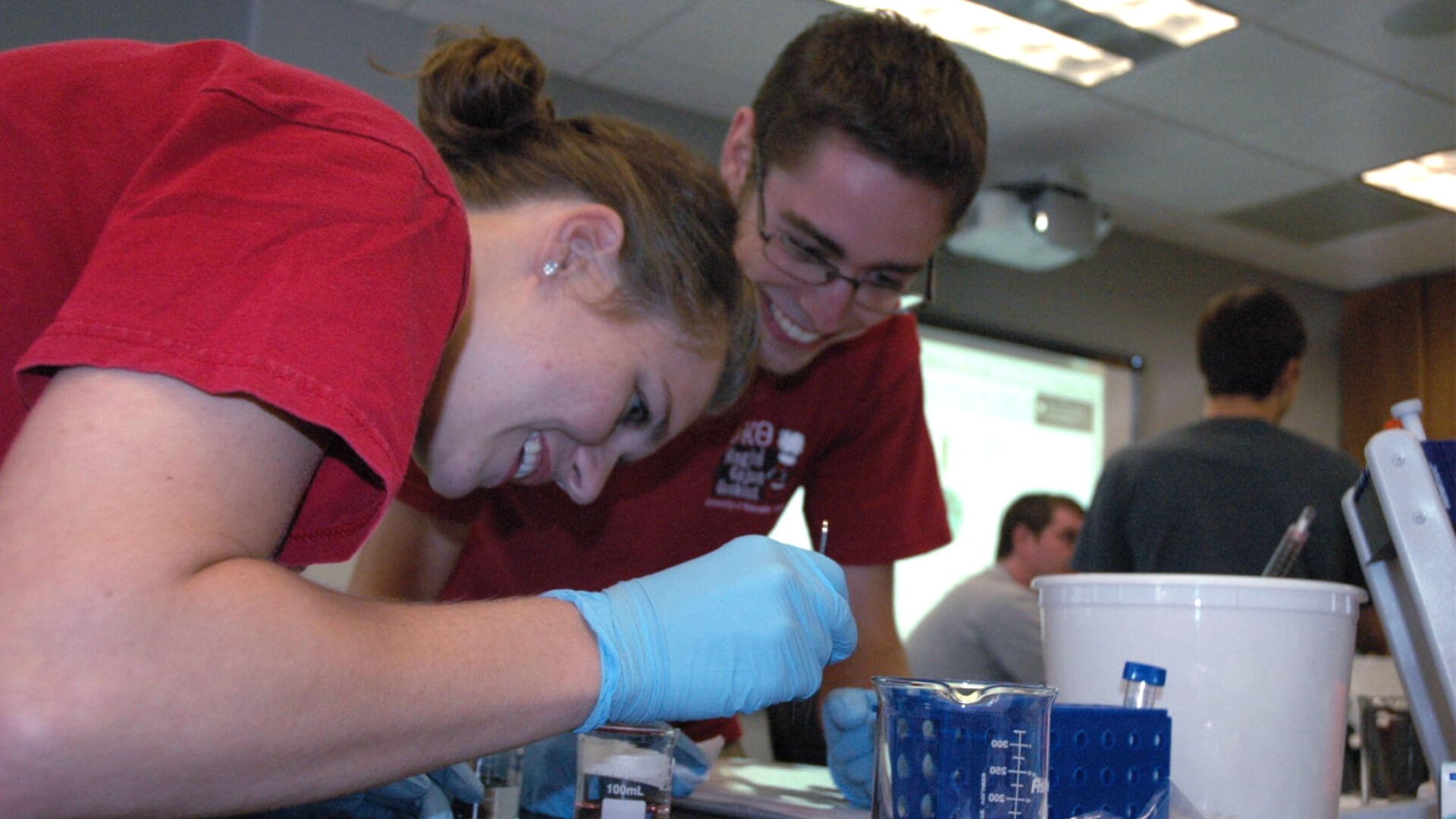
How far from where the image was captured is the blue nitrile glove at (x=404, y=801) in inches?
32.4

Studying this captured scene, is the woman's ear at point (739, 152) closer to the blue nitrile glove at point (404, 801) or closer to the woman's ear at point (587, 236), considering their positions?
the woman's ear at point (587, 236)

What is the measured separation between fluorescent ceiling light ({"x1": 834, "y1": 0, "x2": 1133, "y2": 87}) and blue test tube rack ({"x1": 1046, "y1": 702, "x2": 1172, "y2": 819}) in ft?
7.51

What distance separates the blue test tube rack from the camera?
0.77 metres

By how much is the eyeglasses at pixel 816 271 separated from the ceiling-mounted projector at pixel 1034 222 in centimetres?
232

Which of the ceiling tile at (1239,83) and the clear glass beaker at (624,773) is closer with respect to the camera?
the clear glass beaker at (624,773)

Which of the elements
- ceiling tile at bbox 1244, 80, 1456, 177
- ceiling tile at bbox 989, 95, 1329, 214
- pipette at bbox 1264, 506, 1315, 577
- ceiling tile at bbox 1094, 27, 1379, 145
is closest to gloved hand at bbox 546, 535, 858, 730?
pipette at bbox 1264, 506, 1315, 577

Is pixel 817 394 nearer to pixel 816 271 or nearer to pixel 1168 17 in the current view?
pixel 816 271

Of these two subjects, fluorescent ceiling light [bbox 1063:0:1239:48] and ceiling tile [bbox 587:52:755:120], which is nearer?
fluorescent ceiling light [bbox 1063:0:1239:48]

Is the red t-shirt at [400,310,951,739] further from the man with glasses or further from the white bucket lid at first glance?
the white bucket lid

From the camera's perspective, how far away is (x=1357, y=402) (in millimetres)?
4906

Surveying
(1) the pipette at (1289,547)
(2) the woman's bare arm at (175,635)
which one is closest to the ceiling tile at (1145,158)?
(1) the pipette at (1289,547)

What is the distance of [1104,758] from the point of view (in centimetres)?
78

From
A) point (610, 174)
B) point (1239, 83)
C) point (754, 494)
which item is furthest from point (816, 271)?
point (1239, 83)

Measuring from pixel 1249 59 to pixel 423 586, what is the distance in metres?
2.49
